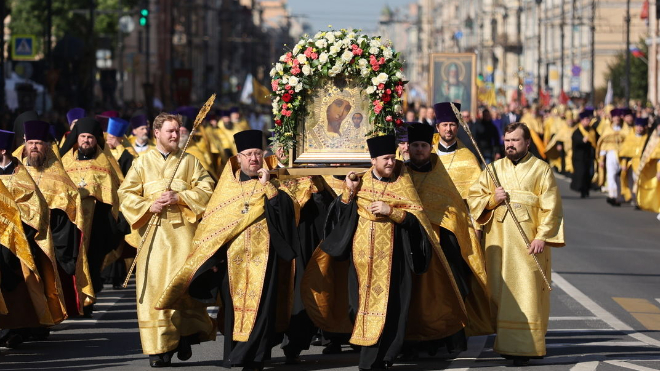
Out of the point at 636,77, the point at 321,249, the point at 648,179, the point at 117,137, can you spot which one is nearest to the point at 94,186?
the point at 117,137

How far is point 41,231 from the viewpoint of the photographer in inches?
476

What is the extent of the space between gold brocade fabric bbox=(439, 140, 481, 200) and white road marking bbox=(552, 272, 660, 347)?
195 centimetres

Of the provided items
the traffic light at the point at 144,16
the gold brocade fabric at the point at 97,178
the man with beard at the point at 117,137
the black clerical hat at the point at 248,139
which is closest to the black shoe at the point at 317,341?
the black clerical hat at the point at 248,139

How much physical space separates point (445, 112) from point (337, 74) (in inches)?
38.1

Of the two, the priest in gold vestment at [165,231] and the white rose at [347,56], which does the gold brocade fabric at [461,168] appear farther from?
the priest in gold vestment at [165,231]

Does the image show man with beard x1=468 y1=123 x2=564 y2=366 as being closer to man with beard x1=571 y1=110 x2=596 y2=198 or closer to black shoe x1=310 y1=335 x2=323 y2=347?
black shoe x1=310 y1=335 x2=323 y2=347

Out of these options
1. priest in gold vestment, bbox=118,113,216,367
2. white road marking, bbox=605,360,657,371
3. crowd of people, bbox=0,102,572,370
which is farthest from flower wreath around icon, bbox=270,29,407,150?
white road marking, bbox=605,360,657,371

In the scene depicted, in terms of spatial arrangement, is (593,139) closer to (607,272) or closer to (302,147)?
(607,272)

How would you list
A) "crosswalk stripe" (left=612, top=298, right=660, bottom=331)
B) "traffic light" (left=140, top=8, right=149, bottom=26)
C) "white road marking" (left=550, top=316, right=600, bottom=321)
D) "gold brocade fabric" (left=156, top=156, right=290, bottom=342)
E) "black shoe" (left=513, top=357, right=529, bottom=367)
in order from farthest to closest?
"traffic light" (left=140, top=8, right=149, bottom=26), "white road marking" (left=550, top=316, right=600, bottom=321), "crosswalk stripe" (left=612, top=298, right=660, bottom=331), "black shoe" (left=513, top=357, right=529, bottom=367), "gold brocade fabric" (left=156, top=156, right=290, bottom=342)

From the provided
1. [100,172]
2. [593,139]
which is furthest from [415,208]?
[593,139]

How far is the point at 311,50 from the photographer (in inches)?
474

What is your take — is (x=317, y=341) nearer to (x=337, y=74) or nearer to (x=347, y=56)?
(x=337, y=74)

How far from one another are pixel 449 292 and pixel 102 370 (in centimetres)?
261

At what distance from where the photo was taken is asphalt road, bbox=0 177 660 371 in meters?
11.3
